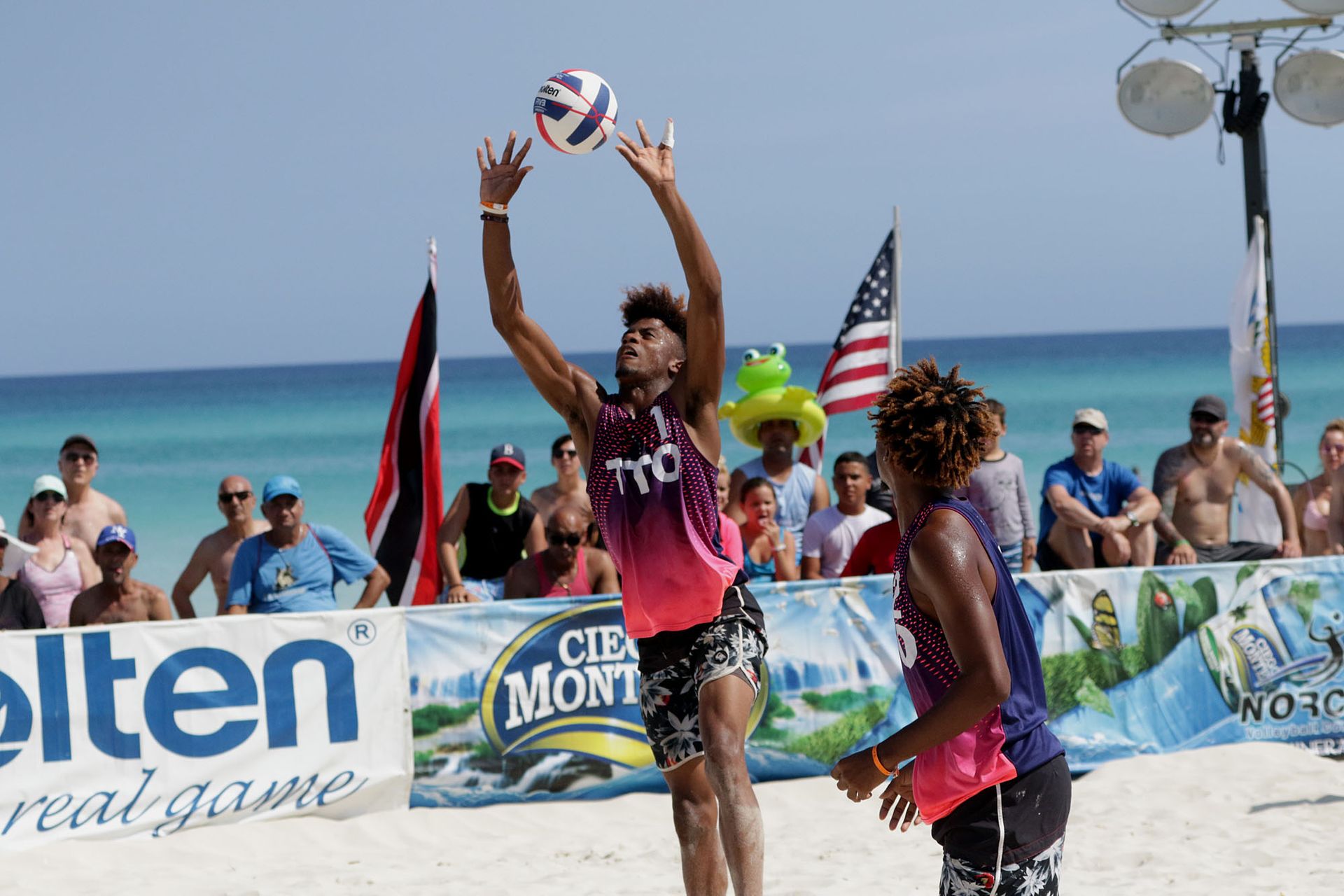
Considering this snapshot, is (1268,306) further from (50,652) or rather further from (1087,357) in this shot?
(1087,357)

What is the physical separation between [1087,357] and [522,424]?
210 ft

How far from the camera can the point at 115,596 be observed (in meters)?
7.14

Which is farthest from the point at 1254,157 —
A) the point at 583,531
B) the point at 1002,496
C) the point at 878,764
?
the point at 878,764

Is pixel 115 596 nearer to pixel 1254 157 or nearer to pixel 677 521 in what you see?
pixel 677 521

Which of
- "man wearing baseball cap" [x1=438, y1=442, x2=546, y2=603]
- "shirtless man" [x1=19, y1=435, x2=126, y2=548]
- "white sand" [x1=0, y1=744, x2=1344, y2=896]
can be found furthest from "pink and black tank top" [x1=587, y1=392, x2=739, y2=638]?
"shirtless man" [x1=19, y1=435, x2=126, y2=548]

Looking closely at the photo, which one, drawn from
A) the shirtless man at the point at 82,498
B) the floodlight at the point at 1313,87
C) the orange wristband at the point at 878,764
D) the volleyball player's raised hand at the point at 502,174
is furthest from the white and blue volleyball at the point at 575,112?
the floodlight at the point at 1313,87

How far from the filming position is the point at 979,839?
3000mm

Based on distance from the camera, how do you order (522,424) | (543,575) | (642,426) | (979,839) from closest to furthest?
(979,839)
(642,426)
(543,575)
(522,424)

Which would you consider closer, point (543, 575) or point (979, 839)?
point (979, 839)

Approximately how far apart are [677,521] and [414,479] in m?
4.29

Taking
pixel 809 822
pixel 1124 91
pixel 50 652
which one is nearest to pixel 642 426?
pixel 809 822

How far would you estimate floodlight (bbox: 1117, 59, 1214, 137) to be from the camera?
9.19 metres

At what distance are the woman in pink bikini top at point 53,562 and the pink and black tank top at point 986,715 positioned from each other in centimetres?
→ 581

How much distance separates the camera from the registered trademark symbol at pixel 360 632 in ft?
22.6
